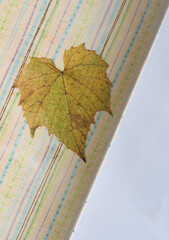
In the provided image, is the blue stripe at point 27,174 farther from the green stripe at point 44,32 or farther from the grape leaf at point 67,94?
the green stripe at point 44,32

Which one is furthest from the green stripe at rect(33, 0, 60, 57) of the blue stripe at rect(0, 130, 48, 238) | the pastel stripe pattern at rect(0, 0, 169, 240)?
the blue stripe at rect(0, 130, 48, 238)

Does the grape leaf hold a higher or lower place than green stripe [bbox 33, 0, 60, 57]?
lower

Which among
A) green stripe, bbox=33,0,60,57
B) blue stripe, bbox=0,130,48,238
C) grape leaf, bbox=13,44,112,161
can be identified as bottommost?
blue stripe, bbox=0,130,48,238

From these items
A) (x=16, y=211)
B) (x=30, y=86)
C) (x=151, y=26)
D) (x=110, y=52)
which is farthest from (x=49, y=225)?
(x=151, y=26)

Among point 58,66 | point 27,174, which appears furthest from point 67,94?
point 27,174

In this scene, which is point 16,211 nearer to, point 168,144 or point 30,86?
point 30,86

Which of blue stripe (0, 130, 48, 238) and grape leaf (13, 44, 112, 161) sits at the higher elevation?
grape leaf (13, 44, 112, 161)

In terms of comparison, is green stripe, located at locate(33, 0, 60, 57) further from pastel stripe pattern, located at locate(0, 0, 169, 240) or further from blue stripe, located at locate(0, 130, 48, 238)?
blue stripe, located at locate(0, 130, 48, 238)

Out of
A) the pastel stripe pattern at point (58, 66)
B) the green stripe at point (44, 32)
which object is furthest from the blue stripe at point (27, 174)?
the green stripe at point (44, 32)
